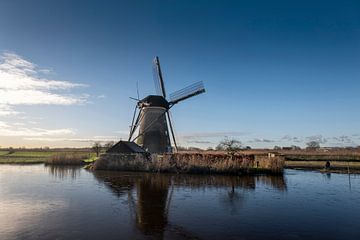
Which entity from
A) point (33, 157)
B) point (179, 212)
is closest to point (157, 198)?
point (179, 212)

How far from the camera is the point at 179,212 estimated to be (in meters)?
11.8

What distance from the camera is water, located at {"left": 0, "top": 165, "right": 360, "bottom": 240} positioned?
29.9ft

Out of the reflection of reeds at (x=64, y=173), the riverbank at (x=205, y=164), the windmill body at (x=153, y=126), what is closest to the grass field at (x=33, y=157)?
the reflection of reeds at (x=64, y=173)

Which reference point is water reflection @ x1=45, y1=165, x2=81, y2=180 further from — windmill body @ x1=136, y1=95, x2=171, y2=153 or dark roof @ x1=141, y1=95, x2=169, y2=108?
dark roof @ x1=141, y1=95, x2=169, y2=108

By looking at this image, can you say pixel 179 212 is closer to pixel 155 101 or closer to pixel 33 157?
pixel 155 101

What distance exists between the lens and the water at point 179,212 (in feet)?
29.9

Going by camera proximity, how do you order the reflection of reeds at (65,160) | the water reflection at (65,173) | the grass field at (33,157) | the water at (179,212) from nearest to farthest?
the water at (179,212), the water reflection at (65,173), the reflection of reeds at (65,160), the grass field at (33,157)

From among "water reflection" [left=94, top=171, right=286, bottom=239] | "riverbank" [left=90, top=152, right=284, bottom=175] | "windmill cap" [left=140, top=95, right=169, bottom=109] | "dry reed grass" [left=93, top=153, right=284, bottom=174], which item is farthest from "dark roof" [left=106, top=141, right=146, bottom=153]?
"water reflection" [left=94, top=171, right=286, bottom=239]

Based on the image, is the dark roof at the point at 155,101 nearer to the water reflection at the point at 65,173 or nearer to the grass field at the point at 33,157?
the water reflection at the point at 65,173

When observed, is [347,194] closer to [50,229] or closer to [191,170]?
[191,170]

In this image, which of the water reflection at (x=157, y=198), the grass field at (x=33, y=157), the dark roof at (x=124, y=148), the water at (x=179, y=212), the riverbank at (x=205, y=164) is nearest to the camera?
the water at (x=179, y=212)

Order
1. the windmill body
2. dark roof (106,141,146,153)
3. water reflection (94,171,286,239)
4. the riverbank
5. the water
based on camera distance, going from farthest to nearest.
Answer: the windmill body < dark roof (106,141,146,153) < the riverbank < water reflection (94,171,286,239) < the water

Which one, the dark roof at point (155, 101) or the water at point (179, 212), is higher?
the dark roof at point (155, 101)

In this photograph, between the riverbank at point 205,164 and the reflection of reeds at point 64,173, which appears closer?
the reflection of reeds at point 64,173
